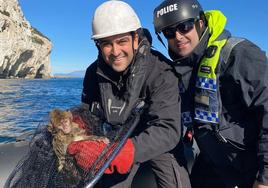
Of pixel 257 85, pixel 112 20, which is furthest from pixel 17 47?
pixel 257 85

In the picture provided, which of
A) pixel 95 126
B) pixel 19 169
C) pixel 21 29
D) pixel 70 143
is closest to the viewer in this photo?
pixel 70 143

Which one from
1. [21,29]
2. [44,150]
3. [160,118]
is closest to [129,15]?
[160,118]

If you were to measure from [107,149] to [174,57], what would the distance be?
3.58ft

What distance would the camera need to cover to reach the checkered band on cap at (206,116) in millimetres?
2668

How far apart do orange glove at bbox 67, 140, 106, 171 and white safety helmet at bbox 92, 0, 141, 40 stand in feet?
3.03

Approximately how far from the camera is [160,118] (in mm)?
2746

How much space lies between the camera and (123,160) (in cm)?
242

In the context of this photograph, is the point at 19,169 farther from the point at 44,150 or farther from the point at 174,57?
the point at 174,57

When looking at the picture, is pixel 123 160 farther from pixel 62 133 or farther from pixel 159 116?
pixel 62 133

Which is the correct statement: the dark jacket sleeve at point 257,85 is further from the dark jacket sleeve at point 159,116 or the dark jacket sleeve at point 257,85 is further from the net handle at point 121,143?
the net handle at point 121,143

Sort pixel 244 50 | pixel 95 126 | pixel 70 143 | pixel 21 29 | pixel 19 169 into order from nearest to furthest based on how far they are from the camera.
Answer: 1. pixel 244 50
2. pixel 70 143
3. pixel 19 169
4. pixel 95 126
5. pixel 21 29

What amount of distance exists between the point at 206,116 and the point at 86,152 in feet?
3.32

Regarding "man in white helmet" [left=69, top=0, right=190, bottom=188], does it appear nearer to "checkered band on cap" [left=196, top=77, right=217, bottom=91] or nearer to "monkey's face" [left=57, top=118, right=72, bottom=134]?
"checkered band on cap" [left=196, top=77, right=217, bottom=91]

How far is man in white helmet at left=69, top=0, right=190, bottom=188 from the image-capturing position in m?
2.77
